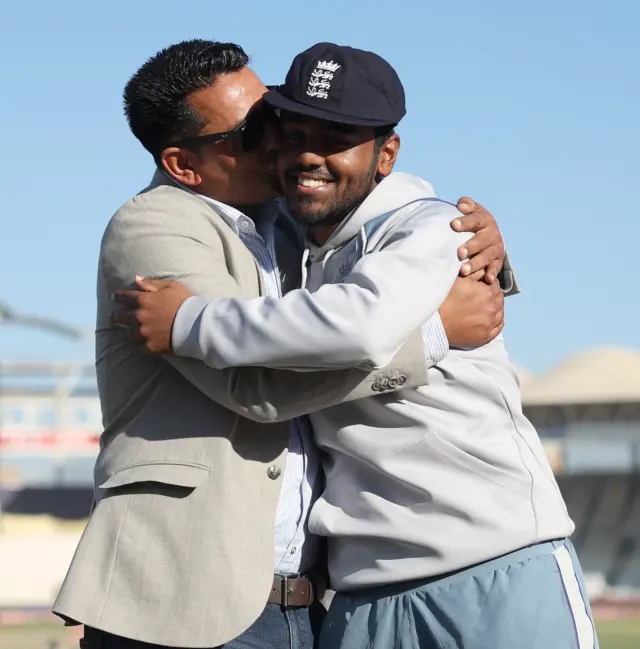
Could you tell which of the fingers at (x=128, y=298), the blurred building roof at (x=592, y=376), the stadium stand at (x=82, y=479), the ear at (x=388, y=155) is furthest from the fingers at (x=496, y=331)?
Answer: the blurred building roof at (x=592, y=376)

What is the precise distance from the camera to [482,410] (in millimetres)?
2756

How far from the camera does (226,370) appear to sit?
2.58 m

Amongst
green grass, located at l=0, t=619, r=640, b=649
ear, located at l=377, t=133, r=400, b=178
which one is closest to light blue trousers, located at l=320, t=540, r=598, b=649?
ear, located at l=377, t=133, r=400, b=178

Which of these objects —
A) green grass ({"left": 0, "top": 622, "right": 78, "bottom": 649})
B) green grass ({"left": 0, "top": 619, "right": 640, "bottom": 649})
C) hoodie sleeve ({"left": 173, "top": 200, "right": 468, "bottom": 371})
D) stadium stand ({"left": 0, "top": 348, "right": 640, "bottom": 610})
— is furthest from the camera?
stadium stand ({"left": 0, "top": 348, "right": 640, "bottom": 610})

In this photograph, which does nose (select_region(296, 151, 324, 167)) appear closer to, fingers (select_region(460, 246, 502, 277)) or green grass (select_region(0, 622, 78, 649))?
fingers (select_region(460, 246, 502, 277))

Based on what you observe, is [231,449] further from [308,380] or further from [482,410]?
[482,410]

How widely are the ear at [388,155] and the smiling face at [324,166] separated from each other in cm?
3

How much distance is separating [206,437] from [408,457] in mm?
429

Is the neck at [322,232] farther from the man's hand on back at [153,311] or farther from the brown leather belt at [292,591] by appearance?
the brown leather belt at [292,591]

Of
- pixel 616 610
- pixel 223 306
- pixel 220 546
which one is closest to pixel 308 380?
pixel 223 306

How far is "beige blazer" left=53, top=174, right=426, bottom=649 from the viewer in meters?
2.58

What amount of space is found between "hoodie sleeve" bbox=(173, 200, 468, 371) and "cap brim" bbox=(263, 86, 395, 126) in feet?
1.05

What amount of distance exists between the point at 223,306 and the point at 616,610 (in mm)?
28120

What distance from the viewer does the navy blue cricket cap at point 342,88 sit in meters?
2.73
